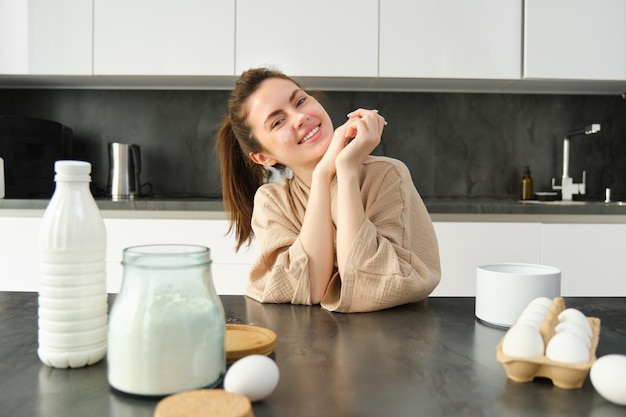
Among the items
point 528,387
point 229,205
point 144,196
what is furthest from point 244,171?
point 144,196

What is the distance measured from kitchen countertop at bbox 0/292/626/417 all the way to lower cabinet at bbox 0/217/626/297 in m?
1.47

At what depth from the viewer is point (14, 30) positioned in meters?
2.66

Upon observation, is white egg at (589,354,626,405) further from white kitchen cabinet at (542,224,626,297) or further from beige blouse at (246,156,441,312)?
white kitchen cabinet at (542,224,626,297)

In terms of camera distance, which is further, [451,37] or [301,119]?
[451,37]

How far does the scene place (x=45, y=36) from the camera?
2.66m

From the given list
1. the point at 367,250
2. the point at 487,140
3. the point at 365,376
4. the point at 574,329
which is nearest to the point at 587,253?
the point at 487,140

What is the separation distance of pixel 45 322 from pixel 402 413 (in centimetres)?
41

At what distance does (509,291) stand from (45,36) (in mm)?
2510

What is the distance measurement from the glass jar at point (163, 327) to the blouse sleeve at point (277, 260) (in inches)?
18.7

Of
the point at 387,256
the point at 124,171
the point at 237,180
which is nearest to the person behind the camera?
the point at 387,256

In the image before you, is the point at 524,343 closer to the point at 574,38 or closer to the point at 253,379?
the point at 253,379

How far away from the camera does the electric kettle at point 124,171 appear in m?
2.75

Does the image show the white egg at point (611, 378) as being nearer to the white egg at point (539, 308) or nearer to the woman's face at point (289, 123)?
the white egg at point (539, 308)

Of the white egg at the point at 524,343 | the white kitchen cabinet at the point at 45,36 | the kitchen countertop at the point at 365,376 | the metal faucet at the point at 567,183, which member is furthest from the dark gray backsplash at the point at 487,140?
the white egg at the point at 524,343
